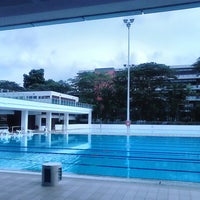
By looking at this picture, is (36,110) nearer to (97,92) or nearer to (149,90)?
(97,92)

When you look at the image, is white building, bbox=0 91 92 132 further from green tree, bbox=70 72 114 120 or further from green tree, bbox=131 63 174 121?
green tree, bbox=131 63 174 121

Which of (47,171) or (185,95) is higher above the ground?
(185,95)

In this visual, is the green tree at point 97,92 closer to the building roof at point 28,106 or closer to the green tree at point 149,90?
the green tree at point 149,90

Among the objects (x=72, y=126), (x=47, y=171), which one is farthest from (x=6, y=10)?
(x=72, y=126)

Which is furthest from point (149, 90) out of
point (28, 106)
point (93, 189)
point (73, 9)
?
point (73, 9)

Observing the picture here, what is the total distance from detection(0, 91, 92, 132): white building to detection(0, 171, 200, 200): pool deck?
47.1 ft

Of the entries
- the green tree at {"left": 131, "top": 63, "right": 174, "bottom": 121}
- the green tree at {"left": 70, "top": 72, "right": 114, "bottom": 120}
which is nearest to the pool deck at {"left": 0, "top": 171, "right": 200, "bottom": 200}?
the green tree at {"left": 131, "top": 63, "right": 174, "bottom": 121}

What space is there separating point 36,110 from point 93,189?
19.3m

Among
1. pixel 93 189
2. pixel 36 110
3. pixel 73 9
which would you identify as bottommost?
pixel 93 189

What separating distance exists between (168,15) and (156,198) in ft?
7.74

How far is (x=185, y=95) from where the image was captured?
31.3 metres

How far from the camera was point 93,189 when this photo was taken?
3.78 m

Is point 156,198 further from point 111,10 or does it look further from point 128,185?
point 111,10

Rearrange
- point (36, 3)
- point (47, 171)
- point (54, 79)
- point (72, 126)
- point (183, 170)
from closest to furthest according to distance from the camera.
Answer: point (36, 3), point (47, 171), point (183, 170), point (72, 126), point (54, 79)
